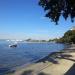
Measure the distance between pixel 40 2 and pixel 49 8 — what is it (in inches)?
67.4

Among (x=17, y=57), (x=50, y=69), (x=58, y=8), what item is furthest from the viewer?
(x=17, y=57)

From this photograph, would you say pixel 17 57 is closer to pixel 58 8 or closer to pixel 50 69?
pixel 58 8

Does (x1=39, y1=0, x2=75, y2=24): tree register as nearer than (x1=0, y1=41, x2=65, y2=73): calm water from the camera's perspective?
Yes

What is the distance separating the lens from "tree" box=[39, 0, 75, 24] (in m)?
35.4

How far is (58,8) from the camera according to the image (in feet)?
123

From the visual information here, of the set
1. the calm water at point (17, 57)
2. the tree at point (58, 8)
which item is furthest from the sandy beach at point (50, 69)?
the tree at point (58, 8)

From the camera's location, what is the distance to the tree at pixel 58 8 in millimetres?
35438

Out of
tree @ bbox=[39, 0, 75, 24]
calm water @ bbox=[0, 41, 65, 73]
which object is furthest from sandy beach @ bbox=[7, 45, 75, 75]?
tree @ bbox=[39, 0, 75, 24]

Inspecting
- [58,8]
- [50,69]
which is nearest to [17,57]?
[58,8]

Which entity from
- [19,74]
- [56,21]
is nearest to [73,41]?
[56,21]

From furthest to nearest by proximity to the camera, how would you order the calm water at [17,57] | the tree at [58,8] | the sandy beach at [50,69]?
the calm water at [17,57] → the tree at [58,8] → the sandy beach at [50,69]

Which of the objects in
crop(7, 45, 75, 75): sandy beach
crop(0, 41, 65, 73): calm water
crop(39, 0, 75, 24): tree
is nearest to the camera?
crop(7, 45, 75, 75): sandy beach

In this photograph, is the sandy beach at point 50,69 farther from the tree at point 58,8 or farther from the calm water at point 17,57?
the tree at point 58,8

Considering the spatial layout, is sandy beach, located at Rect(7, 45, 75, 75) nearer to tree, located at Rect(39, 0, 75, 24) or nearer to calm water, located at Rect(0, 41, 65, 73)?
calm water, located at Rect(0, 41, 65, 73)
